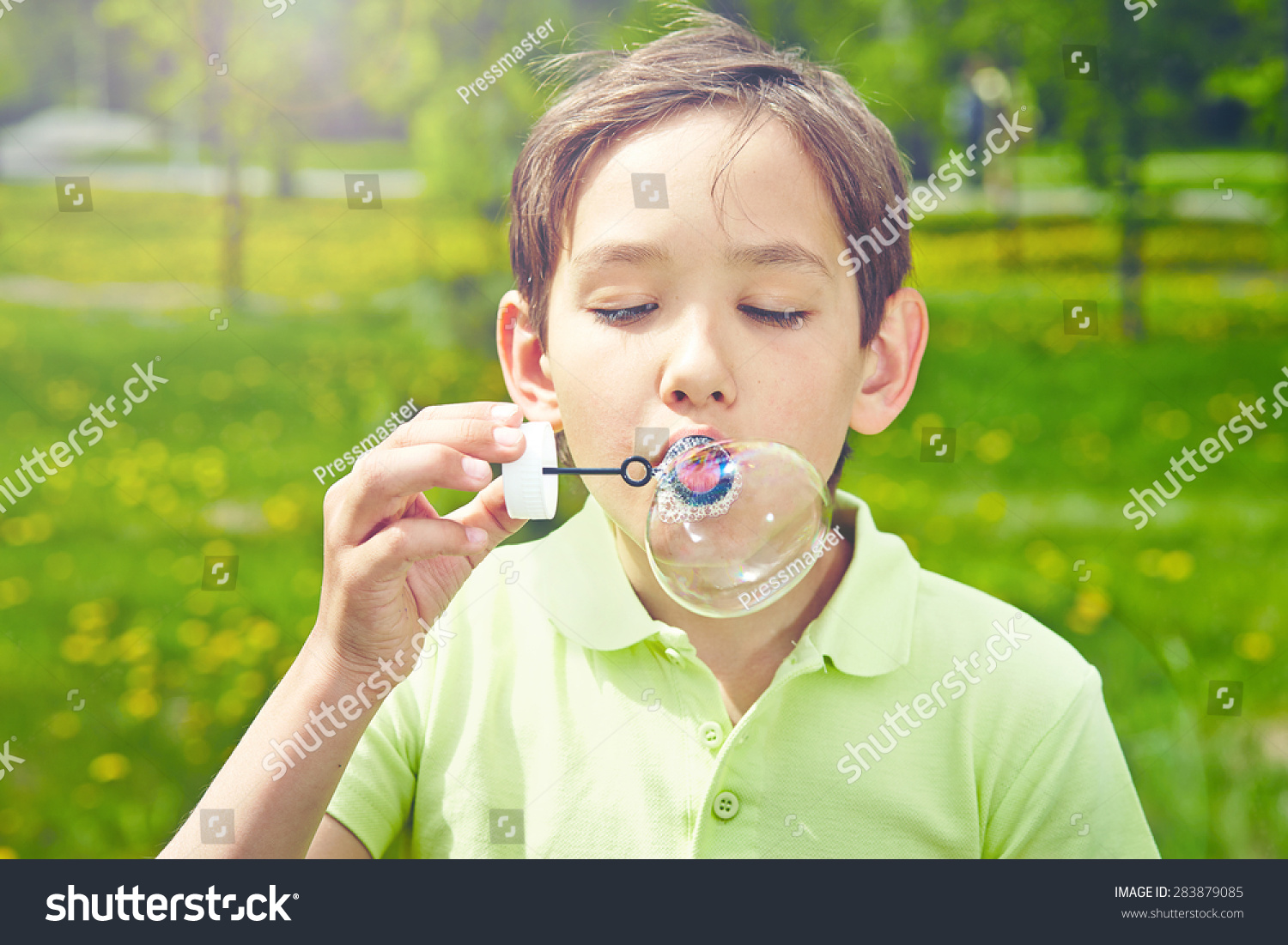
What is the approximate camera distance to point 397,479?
1.21 m

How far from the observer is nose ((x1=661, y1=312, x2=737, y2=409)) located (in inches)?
49.9

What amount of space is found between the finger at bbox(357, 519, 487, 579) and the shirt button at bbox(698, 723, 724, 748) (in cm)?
39

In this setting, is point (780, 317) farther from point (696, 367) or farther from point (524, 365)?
Answer: point (524, 365)

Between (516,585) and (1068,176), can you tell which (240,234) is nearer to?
(516,585)

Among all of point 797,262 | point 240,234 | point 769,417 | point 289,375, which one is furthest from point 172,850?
point 240,234

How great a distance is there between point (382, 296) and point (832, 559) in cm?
237

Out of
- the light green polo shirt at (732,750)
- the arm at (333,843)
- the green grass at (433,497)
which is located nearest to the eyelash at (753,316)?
the light green polo shirt at (732,750)

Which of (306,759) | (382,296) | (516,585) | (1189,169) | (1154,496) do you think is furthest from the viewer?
(1189,169)

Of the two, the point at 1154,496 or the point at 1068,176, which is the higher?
the point at 1068,176

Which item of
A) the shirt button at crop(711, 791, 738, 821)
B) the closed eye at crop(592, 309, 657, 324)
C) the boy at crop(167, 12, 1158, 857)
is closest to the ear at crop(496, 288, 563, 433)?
the boy at crop(167, 12, 1158, 857)

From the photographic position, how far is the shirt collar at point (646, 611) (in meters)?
1.46

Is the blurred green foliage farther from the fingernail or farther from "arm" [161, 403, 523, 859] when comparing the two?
the fingernail

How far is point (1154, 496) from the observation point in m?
3.12

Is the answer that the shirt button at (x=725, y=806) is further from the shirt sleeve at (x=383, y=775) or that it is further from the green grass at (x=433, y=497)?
the green grass at (x=433, y=497)
